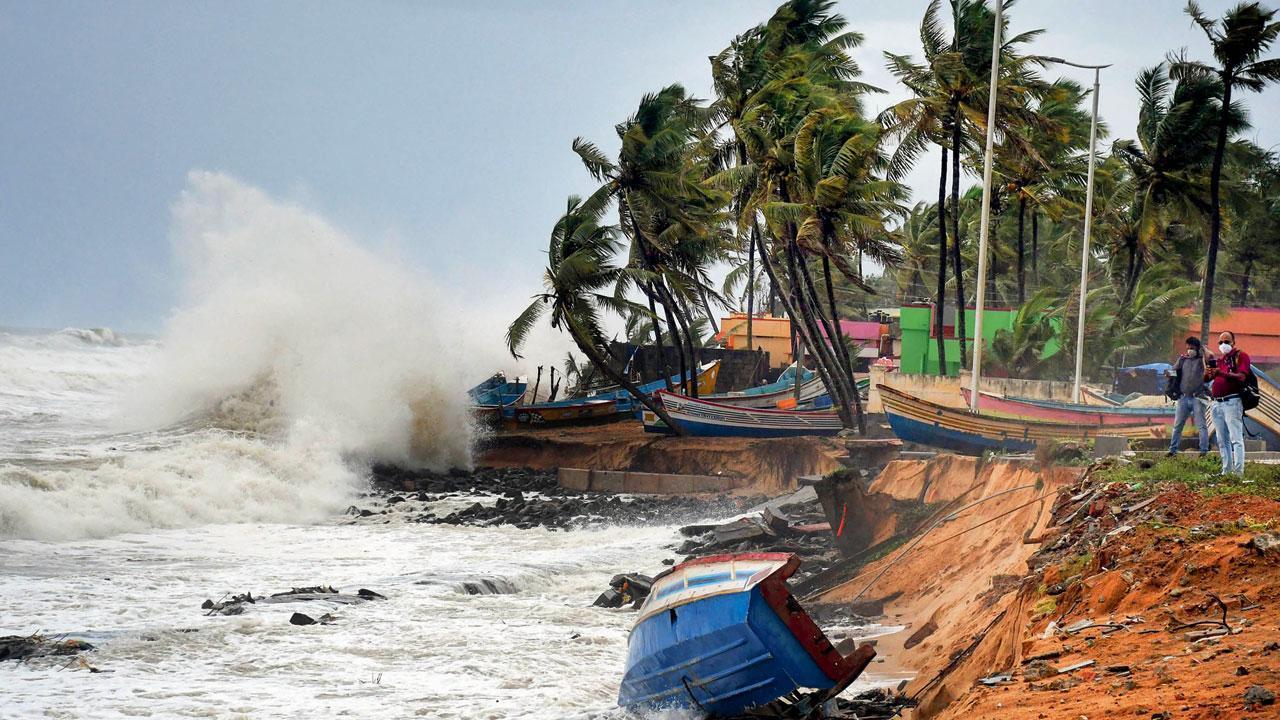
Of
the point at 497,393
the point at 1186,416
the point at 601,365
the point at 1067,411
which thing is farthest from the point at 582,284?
the point at 1186,416

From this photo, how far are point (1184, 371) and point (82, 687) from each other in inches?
481

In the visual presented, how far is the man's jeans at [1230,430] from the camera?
1180 centimetres

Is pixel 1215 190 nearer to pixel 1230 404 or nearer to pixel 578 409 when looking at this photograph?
pixel 578 409

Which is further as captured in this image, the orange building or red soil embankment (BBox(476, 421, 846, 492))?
the orange building

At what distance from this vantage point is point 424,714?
10773mm

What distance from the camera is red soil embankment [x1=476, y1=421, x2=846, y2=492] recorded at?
29.6 meters

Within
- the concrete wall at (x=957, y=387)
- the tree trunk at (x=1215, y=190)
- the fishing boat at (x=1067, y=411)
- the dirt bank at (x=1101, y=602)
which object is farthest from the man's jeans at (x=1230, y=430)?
the tree trunk at (x=1215, y=190)

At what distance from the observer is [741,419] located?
34531 millimetres

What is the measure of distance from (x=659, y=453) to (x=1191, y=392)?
20.6 m

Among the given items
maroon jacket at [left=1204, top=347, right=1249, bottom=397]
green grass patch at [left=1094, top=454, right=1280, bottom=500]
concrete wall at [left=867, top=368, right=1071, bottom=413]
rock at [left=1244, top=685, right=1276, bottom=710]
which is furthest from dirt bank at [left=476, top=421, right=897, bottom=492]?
rock at [left=1244, top=685, right=1276, bottom=710]

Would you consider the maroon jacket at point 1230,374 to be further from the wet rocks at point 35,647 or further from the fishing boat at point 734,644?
the wet rocks at point 35,647

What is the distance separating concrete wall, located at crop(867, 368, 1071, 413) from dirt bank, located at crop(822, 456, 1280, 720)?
10.8m

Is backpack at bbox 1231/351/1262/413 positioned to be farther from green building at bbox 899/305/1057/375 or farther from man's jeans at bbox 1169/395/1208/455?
green building at bbox 899/305/1057/375

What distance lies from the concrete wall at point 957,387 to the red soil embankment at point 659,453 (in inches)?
85.2
